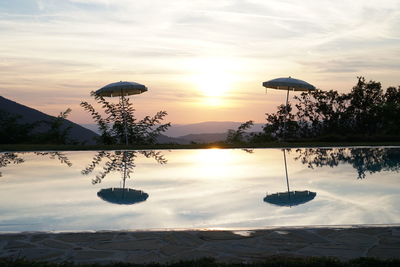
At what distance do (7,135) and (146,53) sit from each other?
6.01 metres

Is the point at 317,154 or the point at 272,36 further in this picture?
the point at 272,36

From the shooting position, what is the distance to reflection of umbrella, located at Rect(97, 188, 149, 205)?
22.0ft

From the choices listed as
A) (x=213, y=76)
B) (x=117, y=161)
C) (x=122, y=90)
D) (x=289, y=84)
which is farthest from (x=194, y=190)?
(x=213, y=76)

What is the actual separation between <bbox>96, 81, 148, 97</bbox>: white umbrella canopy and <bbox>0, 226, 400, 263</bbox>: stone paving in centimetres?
1109

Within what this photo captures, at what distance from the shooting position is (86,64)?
58.5 feet

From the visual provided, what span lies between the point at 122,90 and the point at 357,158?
8.12 m

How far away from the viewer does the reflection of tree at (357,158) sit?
10.4m

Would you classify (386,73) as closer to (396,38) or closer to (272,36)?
(396,38)

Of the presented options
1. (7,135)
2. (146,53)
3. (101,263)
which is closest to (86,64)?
(146,53)

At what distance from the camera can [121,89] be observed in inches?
595

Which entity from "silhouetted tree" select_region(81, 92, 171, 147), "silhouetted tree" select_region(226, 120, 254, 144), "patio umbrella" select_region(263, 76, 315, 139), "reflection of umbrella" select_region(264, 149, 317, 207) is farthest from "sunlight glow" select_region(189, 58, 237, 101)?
"reflection of umbrella" select_region(264, 149, 317, 207)

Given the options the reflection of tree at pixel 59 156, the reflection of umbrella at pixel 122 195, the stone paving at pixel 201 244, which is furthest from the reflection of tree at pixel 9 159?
the stone paving at pixel 201 244

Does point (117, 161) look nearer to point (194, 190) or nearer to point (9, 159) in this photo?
point (9, 159)

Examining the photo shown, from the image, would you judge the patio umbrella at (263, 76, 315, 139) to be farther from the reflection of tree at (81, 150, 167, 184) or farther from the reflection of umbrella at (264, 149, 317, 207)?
the reflection of umbrella at (264, 149, 317, 207)
